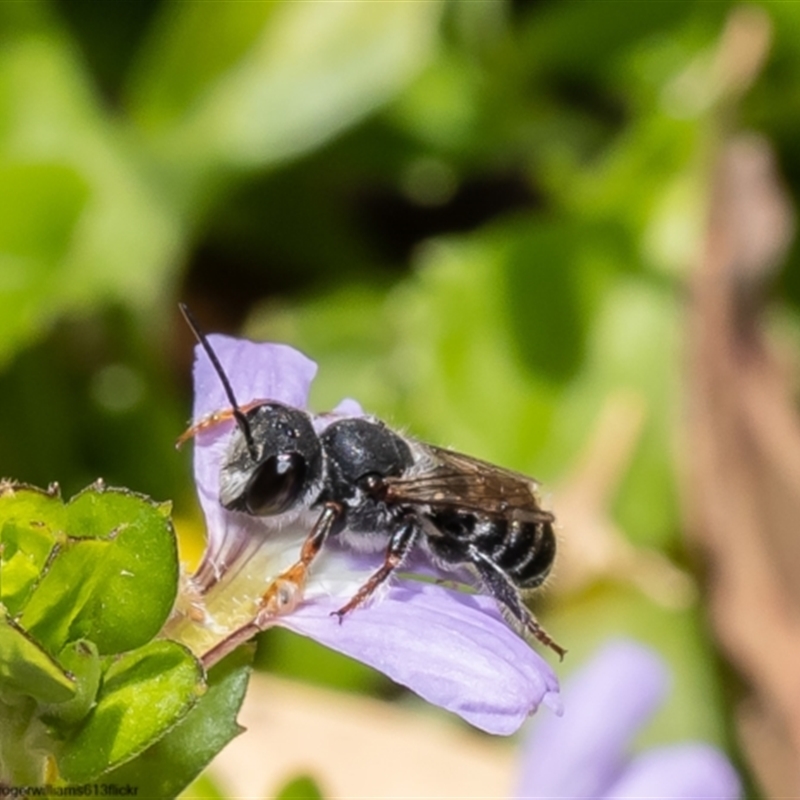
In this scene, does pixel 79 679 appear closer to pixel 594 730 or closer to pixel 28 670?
pixel 28 670

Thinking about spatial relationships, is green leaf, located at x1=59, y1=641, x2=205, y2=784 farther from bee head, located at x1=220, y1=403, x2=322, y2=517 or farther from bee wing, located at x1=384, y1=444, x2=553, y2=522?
bee wing, located at x1=384, y1=444, x2=553, y2=522

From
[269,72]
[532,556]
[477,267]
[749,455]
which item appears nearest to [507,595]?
[532,556]

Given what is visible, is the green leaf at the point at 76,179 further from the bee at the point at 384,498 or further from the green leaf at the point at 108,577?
the green leaf at the point at 108,577

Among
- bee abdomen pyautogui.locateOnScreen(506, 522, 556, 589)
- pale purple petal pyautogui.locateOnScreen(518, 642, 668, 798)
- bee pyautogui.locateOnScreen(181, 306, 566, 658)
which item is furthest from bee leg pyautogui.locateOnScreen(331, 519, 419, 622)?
pale purple petal pyautogui.locateOnScreen(518, 642, 668, 798)

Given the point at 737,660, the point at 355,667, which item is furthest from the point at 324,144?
the point at 737,660

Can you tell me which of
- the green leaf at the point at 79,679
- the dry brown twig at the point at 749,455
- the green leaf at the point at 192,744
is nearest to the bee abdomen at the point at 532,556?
the green leaf at the point at 192,744

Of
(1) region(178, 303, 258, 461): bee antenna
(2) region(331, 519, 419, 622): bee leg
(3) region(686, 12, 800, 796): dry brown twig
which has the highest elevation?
(1) region(178, 303, 258, 461): bee antenna

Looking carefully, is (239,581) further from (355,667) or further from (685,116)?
(685,116)
